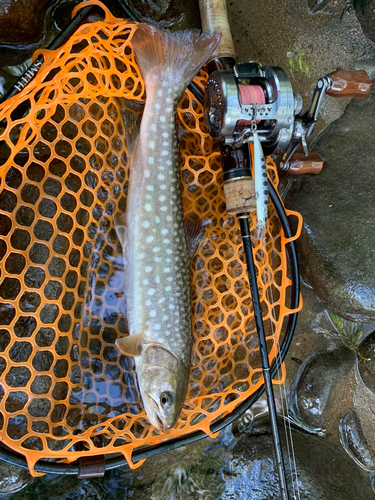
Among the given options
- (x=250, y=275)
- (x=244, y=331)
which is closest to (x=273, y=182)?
(x=250, y=275)

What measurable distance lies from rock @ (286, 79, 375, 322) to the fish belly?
105cm

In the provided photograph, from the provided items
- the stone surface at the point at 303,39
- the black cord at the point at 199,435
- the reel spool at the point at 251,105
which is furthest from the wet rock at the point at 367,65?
the black cord at the point at 199,435

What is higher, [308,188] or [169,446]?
[308,188]

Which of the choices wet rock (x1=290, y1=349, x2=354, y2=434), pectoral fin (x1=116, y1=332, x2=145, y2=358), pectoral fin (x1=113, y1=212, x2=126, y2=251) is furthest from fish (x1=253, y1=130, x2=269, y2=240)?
wet rock (x1=290, y1=349, x2=354, y2=434)

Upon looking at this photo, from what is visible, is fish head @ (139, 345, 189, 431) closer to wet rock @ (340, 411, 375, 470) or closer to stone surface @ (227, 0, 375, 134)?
wet rock @ (340, 411, 375, 470)

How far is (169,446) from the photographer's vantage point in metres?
2.18

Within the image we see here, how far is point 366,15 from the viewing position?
292cm

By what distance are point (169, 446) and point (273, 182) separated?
1.66 meters

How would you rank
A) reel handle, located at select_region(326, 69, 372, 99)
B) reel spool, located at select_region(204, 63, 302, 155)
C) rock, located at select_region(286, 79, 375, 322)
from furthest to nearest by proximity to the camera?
1. rock, located at select_region(286, 79, 375, 322)
2. reel handle, located at select_region(326, 69, 372, 99)
3. reel spool, located at select_region(204, 63, 302, 155)

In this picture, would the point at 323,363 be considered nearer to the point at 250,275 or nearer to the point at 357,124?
the point at 250,275

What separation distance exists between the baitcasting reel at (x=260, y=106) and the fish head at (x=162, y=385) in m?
1.20

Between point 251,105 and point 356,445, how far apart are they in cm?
269

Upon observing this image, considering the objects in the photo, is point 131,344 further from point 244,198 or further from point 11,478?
point 11,478

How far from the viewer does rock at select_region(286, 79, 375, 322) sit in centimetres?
257
